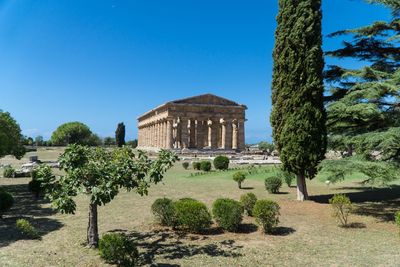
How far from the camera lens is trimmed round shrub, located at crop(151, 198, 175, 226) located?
11.3 m

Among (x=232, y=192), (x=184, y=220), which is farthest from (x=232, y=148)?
(x=184, y=220)

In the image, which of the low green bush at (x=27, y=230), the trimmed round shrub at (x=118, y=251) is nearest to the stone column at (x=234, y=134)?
the low green bush at (x=27, y=230)

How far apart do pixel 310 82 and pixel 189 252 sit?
9.81m

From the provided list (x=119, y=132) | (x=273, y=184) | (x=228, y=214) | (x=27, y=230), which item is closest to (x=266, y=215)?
(x=228, y=214)

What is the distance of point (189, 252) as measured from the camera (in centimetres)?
890

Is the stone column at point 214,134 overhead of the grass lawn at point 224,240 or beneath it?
overhead

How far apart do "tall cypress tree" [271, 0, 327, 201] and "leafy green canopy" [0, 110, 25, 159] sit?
45.0 ft

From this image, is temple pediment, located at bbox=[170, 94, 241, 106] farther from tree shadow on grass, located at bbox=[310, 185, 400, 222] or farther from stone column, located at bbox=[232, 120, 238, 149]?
tree shadow on grass, located at bbox=[310, 185, 400, 222]

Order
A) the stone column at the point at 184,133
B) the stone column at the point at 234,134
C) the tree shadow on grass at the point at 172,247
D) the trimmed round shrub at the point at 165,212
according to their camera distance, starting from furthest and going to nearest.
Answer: the stone column at the point at 234,134
the stone column at the point at 184,133
the trimmed round shrub at the point at 165,212
the tree shadow on grass at the point at 172,247

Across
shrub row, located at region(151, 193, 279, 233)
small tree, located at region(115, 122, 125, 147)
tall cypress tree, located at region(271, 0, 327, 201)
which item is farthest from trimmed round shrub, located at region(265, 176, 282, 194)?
small tree, located at region(115, 122, 125, 147)

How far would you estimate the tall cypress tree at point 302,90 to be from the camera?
1513cm

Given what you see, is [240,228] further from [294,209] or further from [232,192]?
[232,192]

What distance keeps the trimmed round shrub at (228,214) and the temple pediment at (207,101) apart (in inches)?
2254

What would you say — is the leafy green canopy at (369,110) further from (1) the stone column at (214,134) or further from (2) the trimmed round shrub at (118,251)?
(1) the stone column at (214,134)
